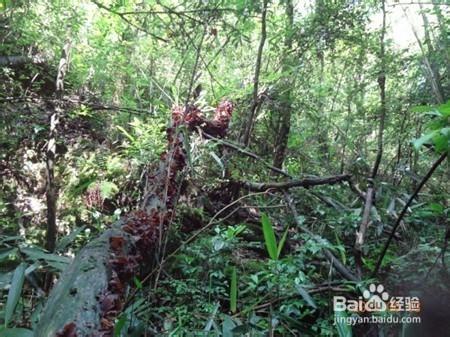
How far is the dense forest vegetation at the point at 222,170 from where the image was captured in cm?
205

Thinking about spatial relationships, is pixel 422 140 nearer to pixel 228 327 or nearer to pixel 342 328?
pixel 342 328

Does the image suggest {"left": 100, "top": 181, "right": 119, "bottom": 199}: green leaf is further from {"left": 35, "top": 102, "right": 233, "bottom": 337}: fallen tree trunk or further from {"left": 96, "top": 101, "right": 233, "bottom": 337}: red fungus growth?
{"left": 35, "top": 102, "right": 233, "bottom": 337}: fallen tree trunk

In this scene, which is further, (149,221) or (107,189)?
(107,189)

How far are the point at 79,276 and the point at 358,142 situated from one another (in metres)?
3.77

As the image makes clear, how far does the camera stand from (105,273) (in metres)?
2.02

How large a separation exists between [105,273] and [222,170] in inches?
75.7

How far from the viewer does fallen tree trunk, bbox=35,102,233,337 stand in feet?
5.21

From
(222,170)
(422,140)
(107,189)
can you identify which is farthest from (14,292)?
(107,189)

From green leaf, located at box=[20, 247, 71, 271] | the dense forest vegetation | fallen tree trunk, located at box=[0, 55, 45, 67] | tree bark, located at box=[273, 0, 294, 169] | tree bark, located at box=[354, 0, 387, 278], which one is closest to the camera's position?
green leaf, located at box=[20, 247, 71, 271]

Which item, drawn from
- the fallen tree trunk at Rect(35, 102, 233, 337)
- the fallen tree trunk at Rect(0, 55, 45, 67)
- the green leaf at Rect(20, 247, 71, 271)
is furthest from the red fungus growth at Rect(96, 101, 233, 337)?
the fallen tree trunk at Rect(0, 55, 45, 67)

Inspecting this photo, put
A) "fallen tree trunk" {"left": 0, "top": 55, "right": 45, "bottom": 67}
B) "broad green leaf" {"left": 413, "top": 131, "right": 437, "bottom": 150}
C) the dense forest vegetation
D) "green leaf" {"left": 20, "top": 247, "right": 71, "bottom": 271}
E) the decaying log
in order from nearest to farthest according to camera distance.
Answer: "broad green leaf" {"left": 413, "top": 131, "right": 437, "bottom": 150} → "green leaf" {"left": 20, "top": 247, "right": 71, "bottom": 271} → the dense forest vegetation → the decaying log → "fallen tree trunk" {"left": 0, "top": 55, "right": 45, "bottom": 67}

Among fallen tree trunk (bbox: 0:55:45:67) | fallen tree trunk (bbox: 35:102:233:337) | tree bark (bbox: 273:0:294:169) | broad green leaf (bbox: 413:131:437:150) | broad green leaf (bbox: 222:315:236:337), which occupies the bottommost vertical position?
broad green leaf (bbox: 222:315:236:337)

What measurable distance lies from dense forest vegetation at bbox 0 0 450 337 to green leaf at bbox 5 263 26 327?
0.4 inches

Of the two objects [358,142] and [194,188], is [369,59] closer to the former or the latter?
[358,142]
